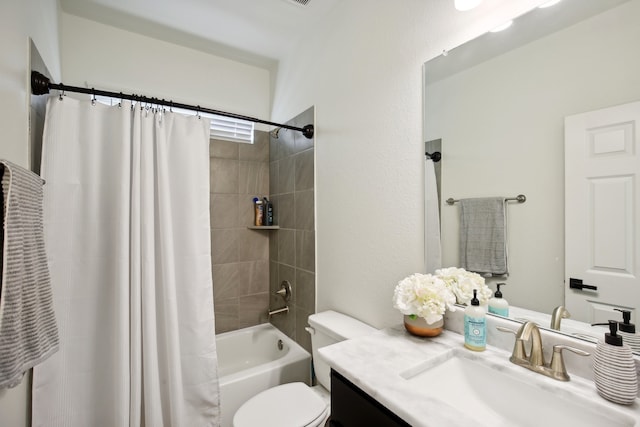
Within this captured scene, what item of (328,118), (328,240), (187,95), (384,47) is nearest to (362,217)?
(328,240)

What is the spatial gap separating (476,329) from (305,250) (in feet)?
3.93

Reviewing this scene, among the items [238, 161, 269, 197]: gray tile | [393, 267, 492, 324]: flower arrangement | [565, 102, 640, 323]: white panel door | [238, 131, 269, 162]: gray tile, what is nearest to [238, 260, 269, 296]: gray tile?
[238, 161, 269, 197]: gray tile

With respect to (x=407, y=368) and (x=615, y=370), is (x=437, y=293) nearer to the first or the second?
(x=407, y=368)

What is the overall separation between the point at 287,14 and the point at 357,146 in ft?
3.39

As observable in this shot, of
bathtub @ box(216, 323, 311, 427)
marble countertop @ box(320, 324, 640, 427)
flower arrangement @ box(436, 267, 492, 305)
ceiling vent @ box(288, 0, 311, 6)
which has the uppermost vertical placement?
ceiling vent @ box(288, 0, 311, 6)

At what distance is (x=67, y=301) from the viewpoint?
1200 millimetres

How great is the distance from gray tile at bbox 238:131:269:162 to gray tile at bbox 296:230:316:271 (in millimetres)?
821

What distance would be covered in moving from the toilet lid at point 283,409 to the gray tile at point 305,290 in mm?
541

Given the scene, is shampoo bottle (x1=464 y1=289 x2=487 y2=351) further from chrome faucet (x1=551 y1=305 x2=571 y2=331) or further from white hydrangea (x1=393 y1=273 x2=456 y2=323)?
chrome faucet (x1=551 y1=305 x2=571 y2=331)

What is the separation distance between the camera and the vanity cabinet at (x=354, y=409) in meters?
0.69

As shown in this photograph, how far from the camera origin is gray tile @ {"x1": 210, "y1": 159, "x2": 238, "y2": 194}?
218cm

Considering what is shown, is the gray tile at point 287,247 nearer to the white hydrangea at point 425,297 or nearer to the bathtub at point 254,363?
the bathtub at point 254,363

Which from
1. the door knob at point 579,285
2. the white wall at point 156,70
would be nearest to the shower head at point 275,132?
the white wall at point 156,70

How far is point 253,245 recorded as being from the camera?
233 cm
